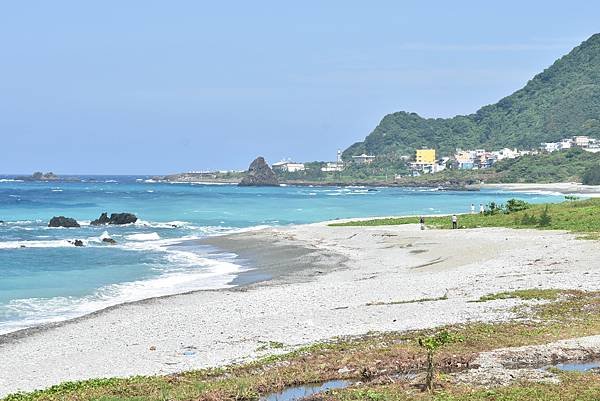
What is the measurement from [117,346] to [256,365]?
14.9 feet

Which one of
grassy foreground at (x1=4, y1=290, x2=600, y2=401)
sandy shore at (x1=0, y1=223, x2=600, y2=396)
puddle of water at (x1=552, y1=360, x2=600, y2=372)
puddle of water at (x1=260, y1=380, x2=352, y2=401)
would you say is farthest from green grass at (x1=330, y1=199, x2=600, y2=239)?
puddle of water at (x1=260, y1=380, x2=352, y2=401)

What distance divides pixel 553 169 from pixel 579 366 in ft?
591

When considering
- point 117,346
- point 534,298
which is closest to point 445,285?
point 534,298

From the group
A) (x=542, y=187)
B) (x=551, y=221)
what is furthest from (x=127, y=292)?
(x=542, y=187)

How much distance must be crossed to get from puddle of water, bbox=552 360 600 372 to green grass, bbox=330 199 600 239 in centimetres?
2116

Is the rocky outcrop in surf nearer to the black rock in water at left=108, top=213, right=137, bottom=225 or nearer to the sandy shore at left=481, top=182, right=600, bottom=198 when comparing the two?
the black rock in water at left=108, top=213, right=137, bottom=225

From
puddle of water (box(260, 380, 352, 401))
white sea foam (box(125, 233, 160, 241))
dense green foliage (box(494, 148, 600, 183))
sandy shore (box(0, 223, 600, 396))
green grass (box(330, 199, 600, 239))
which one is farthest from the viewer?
dense green foliage (box(494, 148, 600, 183))

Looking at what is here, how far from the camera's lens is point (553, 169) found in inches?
7352

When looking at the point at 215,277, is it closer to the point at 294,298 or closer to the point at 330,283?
the point at 330,283

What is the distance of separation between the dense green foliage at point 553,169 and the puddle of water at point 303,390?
167m

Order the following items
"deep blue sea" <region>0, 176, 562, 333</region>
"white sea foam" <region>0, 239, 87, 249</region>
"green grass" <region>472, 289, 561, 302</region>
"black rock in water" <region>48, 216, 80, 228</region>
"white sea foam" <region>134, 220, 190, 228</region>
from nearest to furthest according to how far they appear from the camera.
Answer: "green grass" <region>472, 289, 561, 302</region> < "deep blue sea" <region>0, 176, 562, 333</region> < "white sea foam" <region>0, 239, 87, 249</region> < "black rock in water" <region>48, 216, 80, 228</region> < "white sea foam" <region>134, 220, 190, 228</region>

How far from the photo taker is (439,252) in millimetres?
37406

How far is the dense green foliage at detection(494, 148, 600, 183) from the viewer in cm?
17925

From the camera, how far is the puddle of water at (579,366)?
48.8ft
